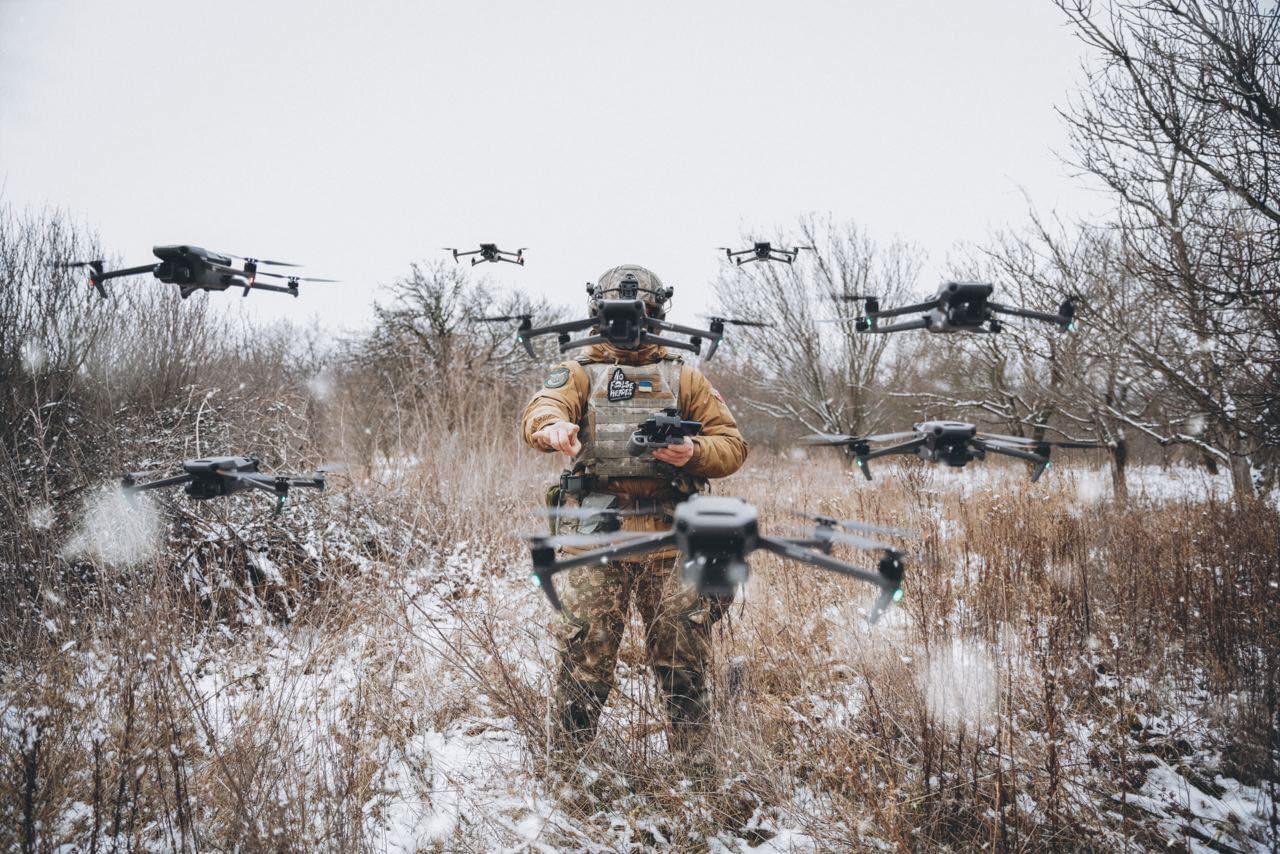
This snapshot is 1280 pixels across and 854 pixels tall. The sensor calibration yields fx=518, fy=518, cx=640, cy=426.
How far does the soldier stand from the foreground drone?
1.74 metres

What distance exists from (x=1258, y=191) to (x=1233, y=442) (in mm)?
6728

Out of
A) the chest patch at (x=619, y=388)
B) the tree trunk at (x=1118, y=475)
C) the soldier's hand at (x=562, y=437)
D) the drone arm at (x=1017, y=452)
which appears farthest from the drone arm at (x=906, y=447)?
the tree trunk at (x=1118, y=475)

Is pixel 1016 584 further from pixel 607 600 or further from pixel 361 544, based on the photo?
pixel 361 544

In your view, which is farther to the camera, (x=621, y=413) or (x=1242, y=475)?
(x=1242, y=475)

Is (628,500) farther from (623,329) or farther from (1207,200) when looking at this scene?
(1207,200)

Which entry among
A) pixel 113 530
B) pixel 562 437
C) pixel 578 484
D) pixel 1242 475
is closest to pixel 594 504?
pixel 578 484

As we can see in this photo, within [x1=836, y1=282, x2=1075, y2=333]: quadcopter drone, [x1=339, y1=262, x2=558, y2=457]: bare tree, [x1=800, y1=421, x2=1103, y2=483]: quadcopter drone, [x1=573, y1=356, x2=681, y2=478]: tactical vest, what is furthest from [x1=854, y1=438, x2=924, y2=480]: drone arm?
[x1=339, y1=262, x2=558, y2=457]: bare tree

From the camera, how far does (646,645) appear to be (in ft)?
11.0

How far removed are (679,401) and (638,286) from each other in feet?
2.36

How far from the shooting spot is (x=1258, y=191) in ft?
14.1

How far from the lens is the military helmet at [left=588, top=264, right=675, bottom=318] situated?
2854mm

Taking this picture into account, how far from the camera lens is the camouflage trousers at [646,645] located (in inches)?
128

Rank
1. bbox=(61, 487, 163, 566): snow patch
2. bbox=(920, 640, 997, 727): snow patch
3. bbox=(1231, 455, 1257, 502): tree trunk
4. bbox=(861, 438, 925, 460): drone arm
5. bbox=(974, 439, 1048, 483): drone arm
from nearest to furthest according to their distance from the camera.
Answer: bbox=(974, 439, 1048, 483): drone arm → bbox=(861, 438, 925, 460): drone arm → bbox=(920, 640, 997, 727): snow patch → bbox=(61, 487, 163, 566): snow patch → bbox=(1231, 455, 1257, 502): tree trunk

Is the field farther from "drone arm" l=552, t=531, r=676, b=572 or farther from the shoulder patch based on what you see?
"drone arm" l=552, t=531, r=676, b=572
